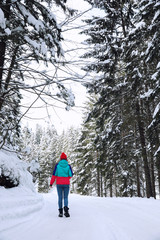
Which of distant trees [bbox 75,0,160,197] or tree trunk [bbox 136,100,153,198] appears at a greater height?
distant trees [bbox 75,0,160,197]

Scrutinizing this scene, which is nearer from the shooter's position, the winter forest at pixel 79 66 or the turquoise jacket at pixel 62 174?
the winter forest at pixel 79 66

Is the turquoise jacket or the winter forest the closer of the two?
the winter forest

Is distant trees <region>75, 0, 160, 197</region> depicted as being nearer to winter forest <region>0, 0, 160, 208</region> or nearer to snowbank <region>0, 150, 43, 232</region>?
winter forest <region>0, 0, 160, 208</region>

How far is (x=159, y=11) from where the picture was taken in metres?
6.16

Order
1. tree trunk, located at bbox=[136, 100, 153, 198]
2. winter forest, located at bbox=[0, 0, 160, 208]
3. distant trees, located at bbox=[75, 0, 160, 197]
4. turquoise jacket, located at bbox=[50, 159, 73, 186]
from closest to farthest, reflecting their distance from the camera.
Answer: winter forest, located at bbox=[0, 0, 160, 208]
turquoise jacket, located at bbox=[50, 159, 73, 186]
distant trees, located at bbox=[75, 0, 160, 197]
tree trunk, located at bbox=[136, 100, 153, 198]

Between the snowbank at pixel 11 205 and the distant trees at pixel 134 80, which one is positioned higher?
the distant trees at pixel 134 80

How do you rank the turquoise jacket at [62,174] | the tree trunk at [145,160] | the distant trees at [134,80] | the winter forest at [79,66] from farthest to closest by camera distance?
the tree trunk at [145,160] < the distant trees at [134,80] < the turquoise jacket at [62,174] < the winter forest at [79,66]

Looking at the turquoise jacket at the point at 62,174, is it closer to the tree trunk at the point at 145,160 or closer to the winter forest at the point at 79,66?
the winter forest at the point at 79,66

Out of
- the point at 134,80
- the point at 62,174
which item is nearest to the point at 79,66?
the point at 62,174

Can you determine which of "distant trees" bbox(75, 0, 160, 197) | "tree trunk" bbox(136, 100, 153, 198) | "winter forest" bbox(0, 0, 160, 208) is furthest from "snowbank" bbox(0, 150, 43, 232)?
"tree trunk" bbox(136, 100, 153, 198)

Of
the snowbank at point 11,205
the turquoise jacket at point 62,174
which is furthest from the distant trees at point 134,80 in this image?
the snowbank at point 11,205

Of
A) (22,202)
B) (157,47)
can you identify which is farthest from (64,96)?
(157,47)

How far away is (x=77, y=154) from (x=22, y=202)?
75.1ft

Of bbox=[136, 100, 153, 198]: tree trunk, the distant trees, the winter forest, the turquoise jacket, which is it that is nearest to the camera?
the winter forest
